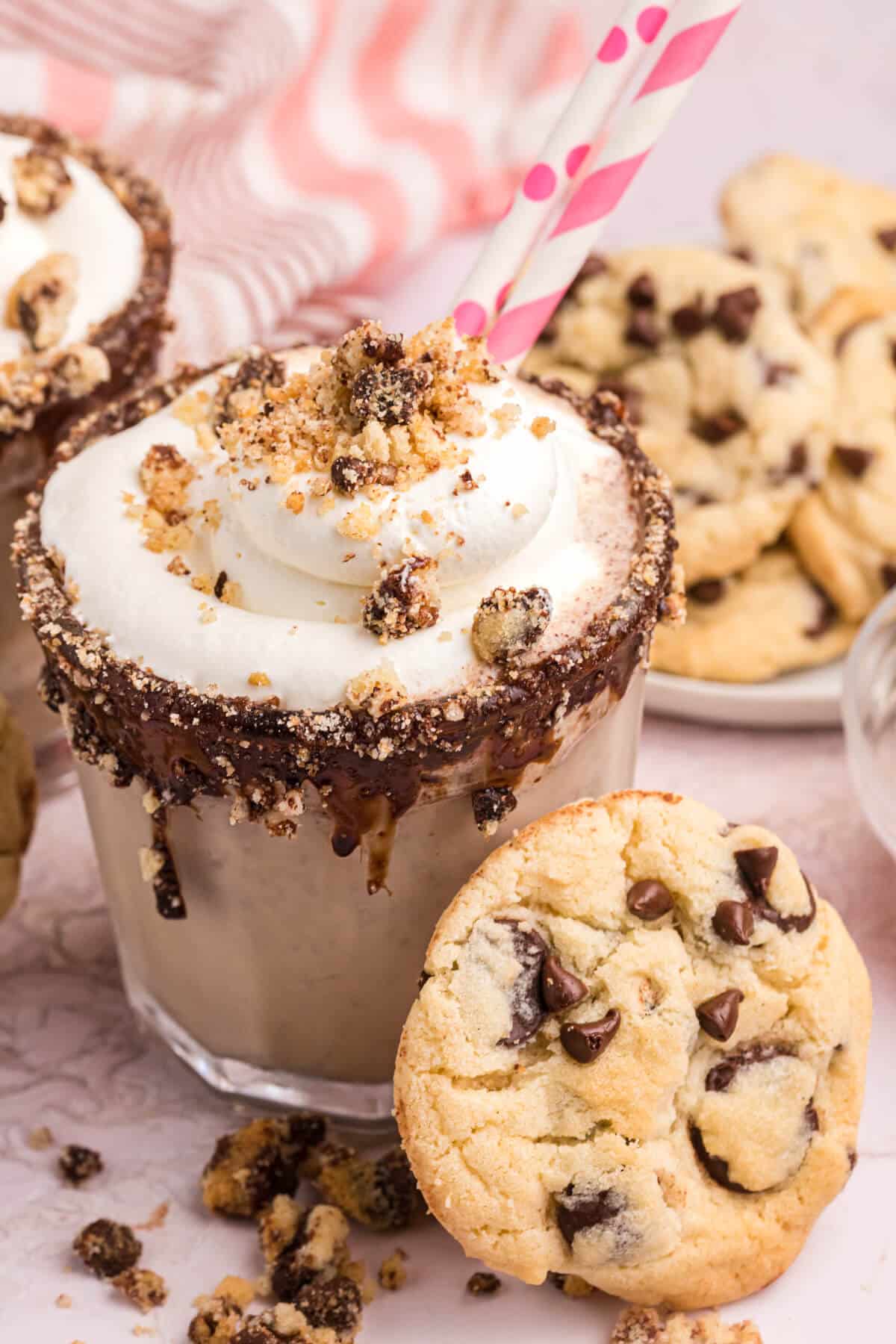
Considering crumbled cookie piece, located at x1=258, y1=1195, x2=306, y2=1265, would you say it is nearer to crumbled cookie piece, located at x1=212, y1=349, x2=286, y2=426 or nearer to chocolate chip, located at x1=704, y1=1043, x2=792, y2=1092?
chocolate chip, located at x1=704, y1=1043, x2=792, y2=1092

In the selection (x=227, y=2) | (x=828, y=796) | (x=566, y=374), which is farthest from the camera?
(x=227, y=2)

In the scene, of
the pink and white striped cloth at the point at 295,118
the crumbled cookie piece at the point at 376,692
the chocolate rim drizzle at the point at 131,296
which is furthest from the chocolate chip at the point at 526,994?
the pink and white striped cloth at the point at 295,118

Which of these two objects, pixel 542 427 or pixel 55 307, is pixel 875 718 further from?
pixel 55 307

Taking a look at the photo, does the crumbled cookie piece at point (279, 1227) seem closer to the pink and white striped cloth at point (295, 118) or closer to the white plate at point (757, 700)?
the white plate at point (757, 700)

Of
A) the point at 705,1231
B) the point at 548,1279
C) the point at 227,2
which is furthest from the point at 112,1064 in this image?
the point at 227,2

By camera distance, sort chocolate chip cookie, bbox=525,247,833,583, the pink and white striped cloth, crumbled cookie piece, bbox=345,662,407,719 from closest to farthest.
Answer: crumbled cookie piece, bbox=345,662,407,719, chocolate chip cookie, bbox=525,247,833,583, the pink and white striped cloth

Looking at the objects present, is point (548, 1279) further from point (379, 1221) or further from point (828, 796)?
point (828, 796)

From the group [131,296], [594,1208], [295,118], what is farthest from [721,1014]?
[295,118]

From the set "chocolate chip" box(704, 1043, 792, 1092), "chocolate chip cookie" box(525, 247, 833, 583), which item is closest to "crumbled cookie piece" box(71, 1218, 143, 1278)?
"chocolate chip" box(704, 1043, 792, 1092)
